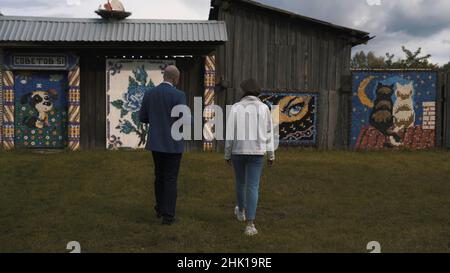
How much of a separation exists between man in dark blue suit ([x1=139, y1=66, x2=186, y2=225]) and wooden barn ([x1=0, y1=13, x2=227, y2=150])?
7.20m

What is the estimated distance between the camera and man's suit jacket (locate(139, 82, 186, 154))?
634cm

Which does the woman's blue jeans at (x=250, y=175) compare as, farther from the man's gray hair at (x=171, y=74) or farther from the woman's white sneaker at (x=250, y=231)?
the man's gray hair at (x=171, y=74)

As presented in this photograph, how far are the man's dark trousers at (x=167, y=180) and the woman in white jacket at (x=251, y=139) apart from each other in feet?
2.45

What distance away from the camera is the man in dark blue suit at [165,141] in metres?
6.35

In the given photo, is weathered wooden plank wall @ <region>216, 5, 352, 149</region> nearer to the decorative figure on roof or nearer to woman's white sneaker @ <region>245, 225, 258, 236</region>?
the decorative figure on roof

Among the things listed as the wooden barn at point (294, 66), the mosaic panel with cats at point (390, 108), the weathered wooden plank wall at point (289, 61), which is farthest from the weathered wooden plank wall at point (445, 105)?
the weathered wooden plank wall at point (289, 61)

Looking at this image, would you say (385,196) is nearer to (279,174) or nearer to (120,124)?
(279,174)

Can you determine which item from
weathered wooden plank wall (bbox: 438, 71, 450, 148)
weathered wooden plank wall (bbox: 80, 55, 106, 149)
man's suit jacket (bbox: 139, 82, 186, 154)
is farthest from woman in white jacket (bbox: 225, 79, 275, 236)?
weathered wooden plank wall (bbox: 438, 71, 450, 148)

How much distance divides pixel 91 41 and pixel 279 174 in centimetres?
621

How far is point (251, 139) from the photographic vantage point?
5.99m

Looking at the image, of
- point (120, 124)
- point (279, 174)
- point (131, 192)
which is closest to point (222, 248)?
point (131, 192)

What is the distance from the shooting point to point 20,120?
13711 millimetres

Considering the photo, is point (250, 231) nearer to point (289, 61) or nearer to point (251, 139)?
point (251, 139)

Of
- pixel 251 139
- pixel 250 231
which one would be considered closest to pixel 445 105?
pixel 251 139
